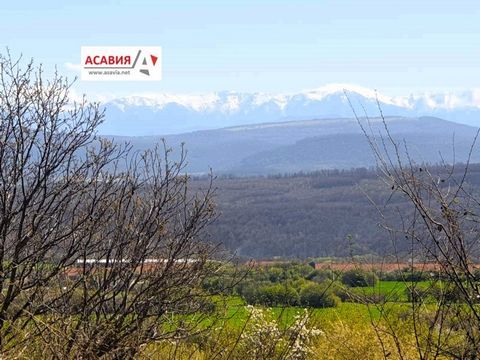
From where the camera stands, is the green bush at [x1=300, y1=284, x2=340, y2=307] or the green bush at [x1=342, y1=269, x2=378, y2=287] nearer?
the green bush at [x1=342, y1=269, x2=378, y2=287]

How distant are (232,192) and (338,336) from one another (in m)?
98.8

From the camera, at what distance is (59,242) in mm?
6500

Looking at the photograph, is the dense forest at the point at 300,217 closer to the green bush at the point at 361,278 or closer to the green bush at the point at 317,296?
the green bush at the point at 317,296

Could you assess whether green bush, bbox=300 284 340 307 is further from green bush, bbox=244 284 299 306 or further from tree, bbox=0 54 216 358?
tree, bbox=0 54 216 358

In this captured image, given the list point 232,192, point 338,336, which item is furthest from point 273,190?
point 338,336

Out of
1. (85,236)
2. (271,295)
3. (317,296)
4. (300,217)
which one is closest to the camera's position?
(85,236)

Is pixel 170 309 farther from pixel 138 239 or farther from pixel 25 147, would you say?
pixel 25 147

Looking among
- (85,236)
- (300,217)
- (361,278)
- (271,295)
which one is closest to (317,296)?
(271,295)

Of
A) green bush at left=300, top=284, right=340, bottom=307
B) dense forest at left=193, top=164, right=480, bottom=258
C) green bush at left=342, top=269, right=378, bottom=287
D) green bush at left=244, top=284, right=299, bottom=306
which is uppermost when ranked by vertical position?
green bush at left=342, top=269, right=378, bottom=287

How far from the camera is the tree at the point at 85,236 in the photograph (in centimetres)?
611

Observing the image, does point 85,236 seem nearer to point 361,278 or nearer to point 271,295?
point 361,278

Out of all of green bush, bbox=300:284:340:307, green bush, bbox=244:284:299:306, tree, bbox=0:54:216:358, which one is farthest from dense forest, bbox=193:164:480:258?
→ tree, bbox=0:54:216:358

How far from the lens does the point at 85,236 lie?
6.43 metres

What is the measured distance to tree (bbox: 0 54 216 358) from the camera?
611cm
